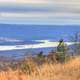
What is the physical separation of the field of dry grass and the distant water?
784mm

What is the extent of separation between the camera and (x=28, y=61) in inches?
501

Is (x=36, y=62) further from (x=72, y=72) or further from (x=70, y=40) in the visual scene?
(x=70, y=40)

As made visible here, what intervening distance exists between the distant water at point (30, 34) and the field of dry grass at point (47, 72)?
784mm

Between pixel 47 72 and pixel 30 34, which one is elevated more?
pixel 30 34

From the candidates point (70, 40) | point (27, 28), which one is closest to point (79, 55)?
point (70, 40)

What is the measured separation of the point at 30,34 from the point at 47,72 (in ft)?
29.0

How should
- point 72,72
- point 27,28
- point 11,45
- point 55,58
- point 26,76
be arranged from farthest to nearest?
point 27,28, point 11,45, point 55,58, point 72,72, point 26,76

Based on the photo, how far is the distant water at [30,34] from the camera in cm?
1551

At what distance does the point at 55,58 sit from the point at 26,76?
2.33m

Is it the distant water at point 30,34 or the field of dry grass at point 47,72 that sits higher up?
the distant water at point 30,34

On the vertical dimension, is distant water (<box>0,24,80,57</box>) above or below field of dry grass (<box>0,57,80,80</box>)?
above

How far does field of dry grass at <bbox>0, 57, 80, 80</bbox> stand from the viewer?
11.8 meters

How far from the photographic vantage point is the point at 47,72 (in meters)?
12.6

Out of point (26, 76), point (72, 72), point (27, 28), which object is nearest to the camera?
point (26, 76)
